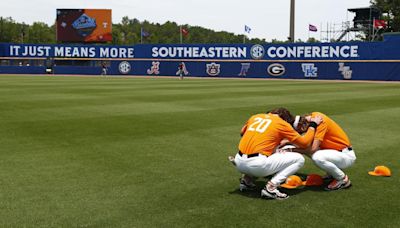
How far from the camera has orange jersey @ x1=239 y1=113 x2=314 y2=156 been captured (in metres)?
5.77

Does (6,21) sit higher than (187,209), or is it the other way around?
(6,21)

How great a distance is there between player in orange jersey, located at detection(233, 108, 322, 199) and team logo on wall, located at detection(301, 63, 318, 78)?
3721 cm

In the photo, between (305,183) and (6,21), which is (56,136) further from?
(6,21)

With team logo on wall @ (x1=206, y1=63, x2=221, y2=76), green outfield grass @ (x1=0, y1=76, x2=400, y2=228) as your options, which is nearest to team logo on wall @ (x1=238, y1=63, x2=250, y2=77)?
team logo on wall @ (x1=206, y1=63, x2=221, y2=76)

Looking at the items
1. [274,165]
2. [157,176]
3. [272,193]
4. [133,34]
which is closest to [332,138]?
[274,165]

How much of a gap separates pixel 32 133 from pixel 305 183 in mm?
6552

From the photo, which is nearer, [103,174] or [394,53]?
[103,174]

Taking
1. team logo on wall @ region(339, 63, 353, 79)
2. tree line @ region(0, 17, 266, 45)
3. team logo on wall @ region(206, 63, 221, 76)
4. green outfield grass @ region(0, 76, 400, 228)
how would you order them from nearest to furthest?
green outfield grass @ region(0, 76, 400, 228) < team logo on wall @ region(339, 63, 353, 79) < team logo on wall @ region(206, 63, 221, 76) < tree line @ region(0, 17, 266, 45)

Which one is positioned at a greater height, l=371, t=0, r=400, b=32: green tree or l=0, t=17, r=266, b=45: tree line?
l=0, t=17, r=266, b=45: tree line

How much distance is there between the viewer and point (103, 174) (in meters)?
Answer: 6.97

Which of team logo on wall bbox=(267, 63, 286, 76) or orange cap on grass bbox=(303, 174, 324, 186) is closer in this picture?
orange cap on grass bbox=(303, 174, 324, 186)

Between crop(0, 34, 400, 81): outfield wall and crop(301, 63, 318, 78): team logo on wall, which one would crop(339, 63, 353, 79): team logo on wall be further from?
crop(301, 63, 318, 78): team logo on wall

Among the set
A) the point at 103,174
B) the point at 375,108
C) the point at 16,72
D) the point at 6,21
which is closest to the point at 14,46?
the point at 16,72

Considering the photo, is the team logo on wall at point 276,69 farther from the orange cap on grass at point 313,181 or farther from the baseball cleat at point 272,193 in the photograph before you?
the baseball cleat at point 272,193
